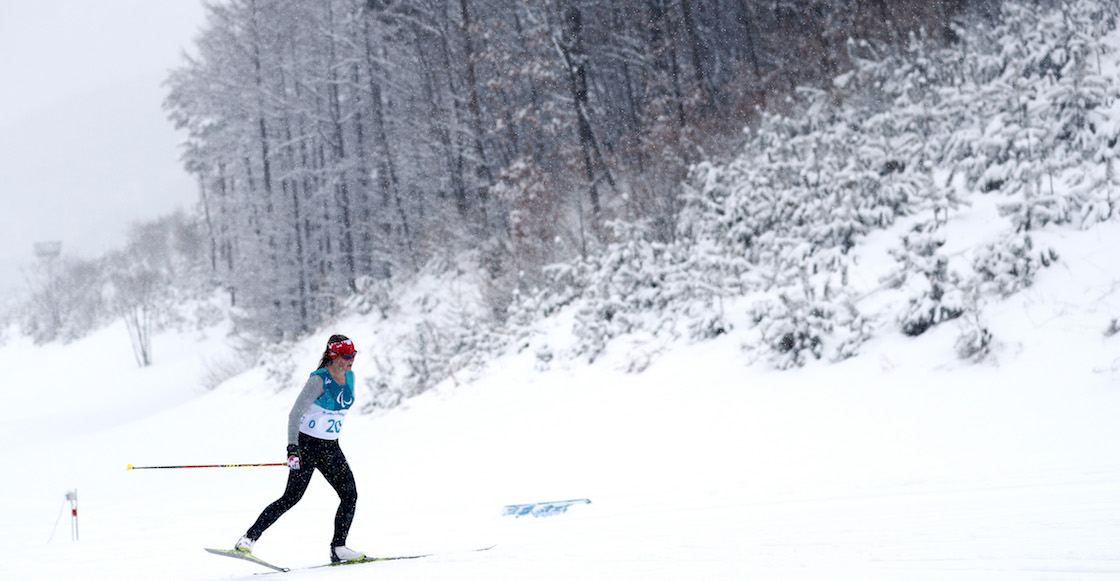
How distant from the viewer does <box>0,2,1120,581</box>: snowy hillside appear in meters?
4.88

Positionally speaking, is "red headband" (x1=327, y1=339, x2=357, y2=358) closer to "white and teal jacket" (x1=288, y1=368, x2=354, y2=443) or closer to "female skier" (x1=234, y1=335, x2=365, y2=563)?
"female skier" (x1=234, y1=335, x2=365, y2=563)

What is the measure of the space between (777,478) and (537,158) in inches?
550

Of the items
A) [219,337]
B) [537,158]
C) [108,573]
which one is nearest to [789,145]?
[537,158]

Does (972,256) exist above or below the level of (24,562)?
above

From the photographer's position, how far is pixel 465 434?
10.8m

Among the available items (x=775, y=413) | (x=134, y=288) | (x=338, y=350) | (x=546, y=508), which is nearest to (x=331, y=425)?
(x=338, y=350)

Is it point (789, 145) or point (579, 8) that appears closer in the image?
point (789, 145)

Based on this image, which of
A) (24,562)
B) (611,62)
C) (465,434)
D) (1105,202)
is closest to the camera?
(24,562)

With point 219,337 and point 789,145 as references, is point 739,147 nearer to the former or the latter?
point 789,145

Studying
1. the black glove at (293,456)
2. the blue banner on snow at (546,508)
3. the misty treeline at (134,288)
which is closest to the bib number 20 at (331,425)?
the black glove at (293,456)

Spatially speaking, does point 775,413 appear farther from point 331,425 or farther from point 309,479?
point 309,479

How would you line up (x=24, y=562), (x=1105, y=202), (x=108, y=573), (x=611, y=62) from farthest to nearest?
(x=611, y=62), (x=1105, y=202), (x=24, y=562), (x=108, y=573)

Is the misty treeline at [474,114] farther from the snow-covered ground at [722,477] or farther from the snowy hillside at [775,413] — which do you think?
the snow-covered ground at [722,477]

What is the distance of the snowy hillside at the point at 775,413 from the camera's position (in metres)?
4.88
